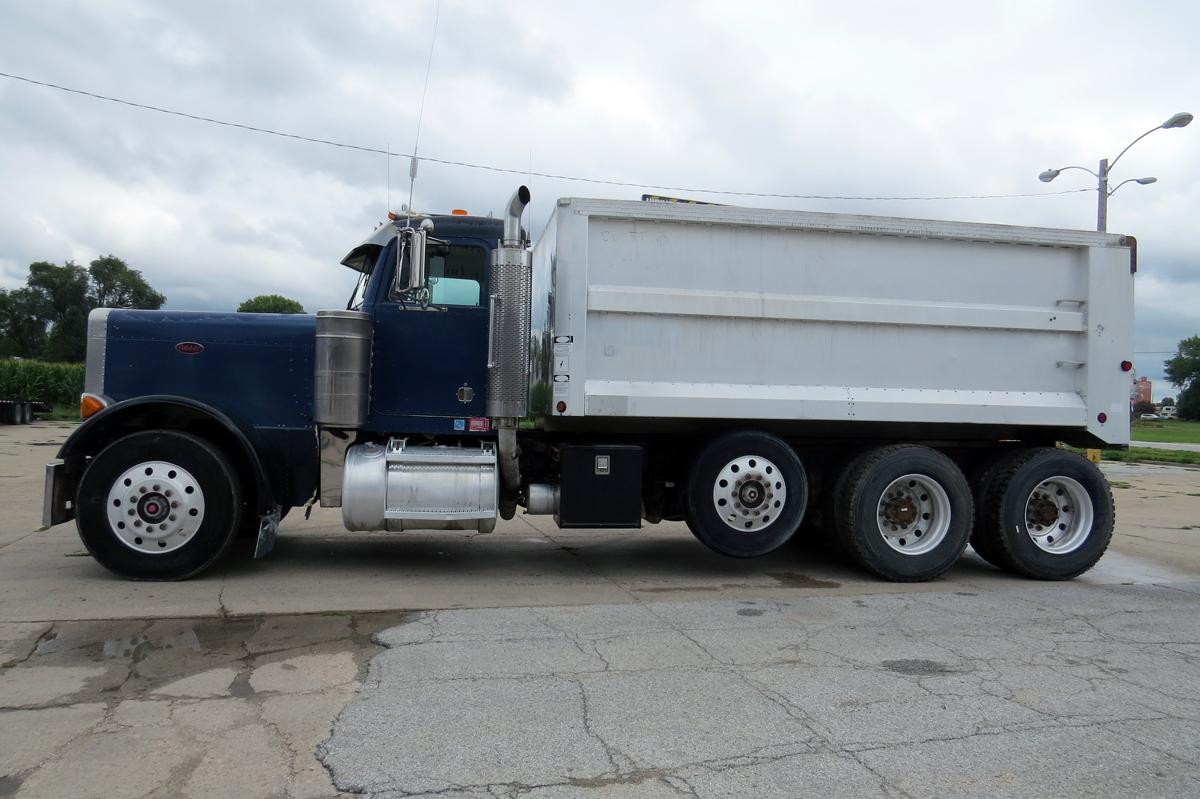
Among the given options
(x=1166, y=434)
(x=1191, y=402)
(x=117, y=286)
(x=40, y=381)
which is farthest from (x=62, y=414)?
(x=1191, y=402)

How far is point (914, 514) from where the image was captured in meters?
7.41

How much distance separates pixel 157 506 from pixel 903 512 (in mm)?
5930

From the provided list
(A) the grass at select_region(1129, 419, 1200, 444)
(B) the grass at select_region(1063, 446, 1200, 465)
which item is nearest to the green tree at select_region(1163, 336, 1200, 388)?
(A) the grass at select_region(1129, 419, 1200, 444)

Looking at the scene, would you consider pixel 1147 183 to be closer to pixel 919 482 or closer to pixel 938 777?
pixel 919 482

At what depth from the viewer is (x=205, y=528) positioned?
6492 millimetres

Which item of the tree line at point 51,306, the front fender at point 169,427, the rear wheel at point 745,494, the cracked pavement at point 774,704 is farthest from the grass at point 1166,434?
the tree line at point 51,306

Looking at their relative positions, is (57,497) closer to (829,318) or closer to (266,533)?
(266,533)

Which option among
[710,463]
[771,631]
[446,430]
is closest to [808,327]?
[710,463]

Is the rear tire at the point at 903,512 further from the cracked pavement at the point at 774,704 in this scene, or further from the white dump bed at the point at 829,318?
the cracked pavement at the point at 774,704

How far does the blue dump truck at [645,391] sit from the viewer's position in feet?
22.0

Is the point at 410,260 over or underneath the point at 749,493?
over

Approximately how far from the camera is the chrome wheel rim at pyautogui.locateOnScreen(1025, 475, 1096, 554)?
759 centimetres

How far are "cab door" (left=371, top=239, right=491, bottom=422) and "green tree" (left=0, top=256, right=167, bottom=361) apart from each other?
65.2 meters

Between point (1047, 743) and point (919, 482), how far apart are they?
12.0 ft
